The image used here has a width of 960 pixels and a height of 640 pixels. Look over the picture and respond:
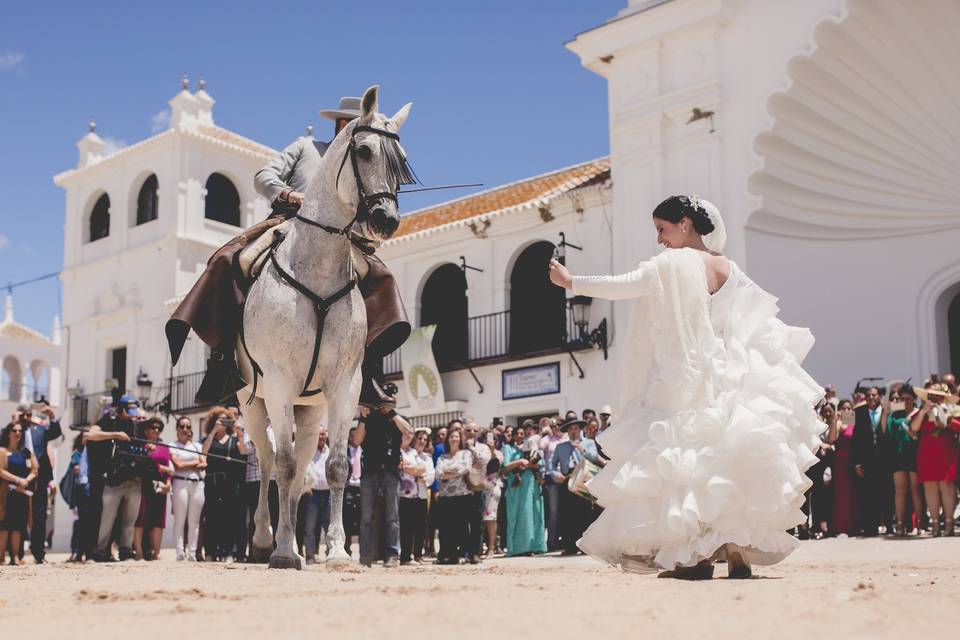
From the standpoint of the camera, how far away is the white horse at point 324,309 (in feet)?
21.9

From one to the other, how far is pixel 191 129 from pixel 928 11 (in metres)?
22.7

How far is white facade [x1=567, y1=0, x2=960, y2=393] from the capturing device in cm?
1720

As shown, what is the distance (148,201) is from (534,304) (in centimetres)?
1613

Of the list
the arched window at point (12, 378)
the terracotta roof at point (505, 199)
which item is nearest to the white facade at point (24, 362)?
the arched window at point (12, 378)

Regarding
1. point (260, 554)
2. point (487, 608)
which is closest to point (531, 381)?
point (260, 554)

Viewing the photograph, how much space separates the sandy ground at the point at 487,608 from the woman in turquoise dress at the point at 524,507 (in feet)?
30.6

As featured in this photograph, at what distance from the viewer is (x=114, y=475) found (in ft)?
41.0

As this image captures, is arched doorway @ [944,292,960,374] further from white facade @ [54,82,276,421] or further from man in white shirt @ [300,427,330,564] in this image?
white facade @ [54,82,276,421]

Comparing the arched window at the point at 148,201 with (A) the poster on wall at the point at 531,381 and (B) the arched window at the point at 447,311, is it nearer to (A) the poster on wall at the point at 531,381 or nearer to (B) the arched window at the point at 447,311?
(B) the arched window at the point at 447,311

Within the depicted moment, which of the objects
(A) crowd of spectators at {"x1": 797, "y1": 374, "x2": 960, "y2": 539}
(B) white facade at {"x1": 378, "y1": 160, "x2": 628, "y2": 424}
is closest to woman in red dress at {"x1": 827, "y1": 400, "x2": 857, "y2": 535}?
(A) crowd of spectators at {"x1": 797, "y1": 374, "x2": 960, "y2": 539}

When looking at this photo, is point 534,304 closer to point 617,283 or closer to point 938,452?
point 938,452

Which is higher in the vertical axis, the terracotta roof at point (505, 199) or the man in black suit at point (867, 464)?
the terracotta roof at point (505, 199)

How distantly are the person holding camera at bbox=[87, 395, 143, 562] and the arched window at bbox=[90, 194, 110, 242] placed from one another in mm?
24147

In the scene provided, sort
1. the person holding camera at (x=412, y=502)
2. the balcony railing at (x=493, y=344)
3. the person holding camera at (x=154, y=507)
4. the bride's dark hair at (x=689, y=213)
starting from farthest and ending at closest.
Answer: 1. the balcony railing at (x=493, y=344)
2. the person holding camera at (x=154, y=507)
3. the person holding camera at (x=412, y=502)
4. the bride's dark hair at (x=689, y=213)
